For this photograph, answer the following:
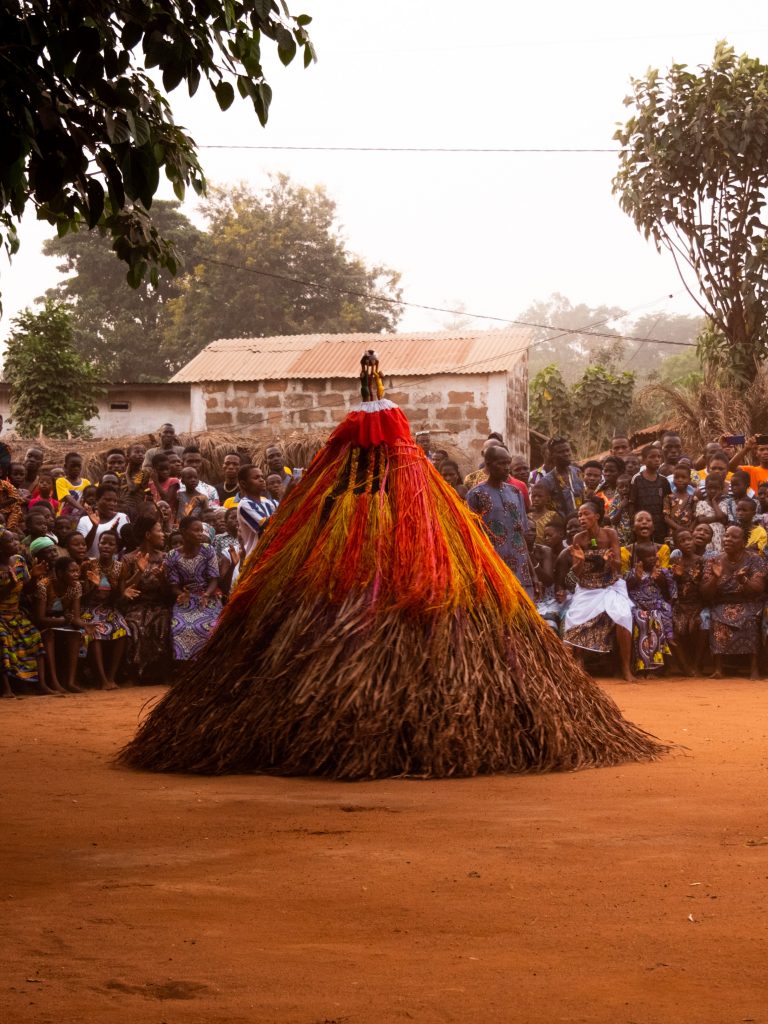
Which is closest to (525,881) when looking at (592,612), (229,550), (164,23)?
(164,23)

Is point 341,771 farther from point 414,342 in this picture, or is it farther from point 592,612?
point 414,342

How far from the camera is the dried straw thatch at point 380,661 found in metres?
5.84

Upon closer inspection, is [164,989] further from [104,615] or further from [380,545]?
[104,615]

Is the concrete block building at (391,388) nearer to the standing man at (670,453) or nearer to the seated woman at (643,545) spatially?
the standing man at (670,453)

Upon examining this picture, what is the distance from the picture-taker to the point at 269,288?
124 feet

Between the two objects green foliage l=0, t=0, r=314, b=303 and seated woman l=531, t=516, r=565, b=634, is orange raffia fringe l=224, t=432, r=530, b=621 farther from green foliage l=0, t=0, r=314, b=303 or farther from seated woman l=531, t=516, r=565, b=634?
seated woman l=531, t=516, r=565, b=634

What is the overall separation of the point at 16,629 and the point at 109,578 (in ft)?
3.13

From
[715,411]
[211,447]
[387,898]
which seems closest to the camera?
[387,898]

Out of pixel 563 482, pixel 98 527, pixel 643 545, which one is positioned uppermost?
pixel 563 482

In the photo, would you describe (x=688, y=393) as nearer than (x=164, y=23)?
No

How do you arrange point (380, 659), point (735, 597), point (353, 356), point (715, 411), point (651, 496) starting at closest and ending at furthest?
point (380, 659), point (735, 597), point (651, 496), point (715, 411), point (353, 356)

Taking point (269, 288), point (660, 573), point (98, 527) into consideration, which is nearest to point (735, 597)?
point (660, 573)

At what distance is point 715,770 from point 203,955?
334 centimetres

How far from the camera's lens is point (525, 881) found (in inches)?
157
